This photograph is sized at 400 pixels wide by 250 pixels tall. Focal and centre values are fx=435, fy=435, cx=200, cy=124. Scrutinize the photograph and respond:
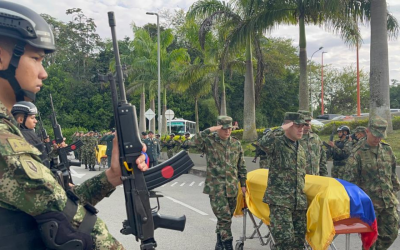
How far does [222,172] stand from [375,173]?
2198 millimetres

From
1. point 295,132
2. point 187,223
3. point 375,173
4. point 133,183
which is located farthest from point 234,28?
point 133,183

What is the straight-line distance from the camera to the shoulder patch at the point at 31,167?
1582 millimetres

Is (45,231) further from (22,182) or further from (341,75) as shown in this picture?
(341,75)

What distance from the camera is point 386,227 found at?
18.8 feet

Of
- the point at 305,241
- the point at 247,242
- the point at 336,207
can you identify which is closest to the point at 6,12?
the point at 336,207

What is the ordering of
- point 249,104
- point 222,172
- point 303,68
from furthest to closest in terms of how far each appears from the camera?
point 249,104
point 303,68
point 222,172

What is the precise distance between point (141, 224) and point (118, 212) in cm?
746

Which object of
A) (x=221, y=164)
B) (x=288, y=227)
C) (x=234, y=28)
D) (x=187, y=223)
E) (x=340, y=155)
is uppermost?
(x=234, y=28)

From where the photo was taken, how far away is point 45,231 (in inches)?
65.2

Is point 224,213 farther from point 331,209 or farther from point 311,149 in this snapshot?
point 331,209

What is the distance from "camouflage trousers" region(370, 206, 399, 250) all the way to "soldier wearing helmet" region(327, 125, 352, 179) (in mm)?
3371

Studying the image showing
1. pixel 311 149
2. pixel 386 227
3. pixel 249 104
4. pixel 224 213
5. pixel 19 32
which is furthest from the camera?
pixel 249 104

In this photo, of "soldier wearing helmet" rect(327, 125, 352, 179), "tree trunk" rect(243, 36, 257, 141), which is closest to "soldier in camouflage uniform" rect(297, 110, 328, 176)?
"soldier wearing helmet" rect(327, 125, 352, 179)

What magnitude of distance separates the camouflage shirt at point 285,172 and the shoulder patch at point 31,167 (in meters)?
4.17
